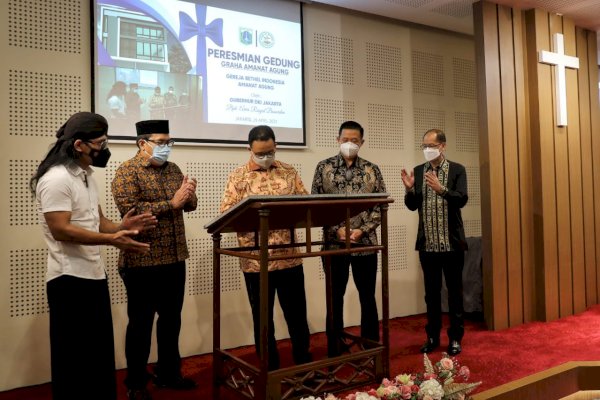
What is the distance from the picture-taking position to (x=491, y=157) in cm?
432

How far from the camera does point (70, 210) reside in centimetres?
221

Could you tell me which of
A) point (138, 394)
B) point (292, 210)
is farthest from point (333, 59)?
point (138, 394)

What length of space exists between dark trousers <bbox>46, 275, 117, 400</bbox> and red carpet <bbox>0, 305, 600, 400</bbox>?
0.73m

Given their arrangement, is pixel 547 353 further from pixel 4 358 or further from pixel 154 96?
pixel 4 358

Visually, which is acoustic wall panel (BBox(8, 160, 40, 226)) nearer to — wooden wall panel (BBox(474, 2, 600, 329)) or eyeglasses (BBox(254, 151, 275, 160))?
eyeglasses (BBox(254, 151, 275, 160))

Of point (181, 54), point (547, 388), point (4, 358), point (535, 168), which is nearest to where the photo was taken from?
point (547, 388)

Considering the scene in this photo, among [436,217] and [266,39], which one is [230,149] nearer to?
[266,39]

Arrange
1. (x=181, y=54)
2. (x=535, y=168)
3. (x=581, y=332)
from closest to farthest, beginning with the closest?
(x=181, y=54) → (x=581, y=332) → (x=535, y=168)

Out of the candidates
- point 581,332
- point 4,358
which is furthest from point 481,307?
point 4,358

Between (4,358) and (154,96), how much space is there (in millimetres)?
1971

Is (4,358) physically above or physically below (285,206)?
below

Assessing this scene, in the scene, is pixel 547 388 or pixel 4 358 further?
pixel 4 358

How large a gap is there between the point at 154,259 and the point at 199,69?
5.55 ft

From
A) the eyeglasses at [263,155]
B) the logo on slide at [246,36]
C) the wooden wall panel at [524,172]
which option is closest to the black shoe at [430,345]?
the wooden wall panel at [524,172]
